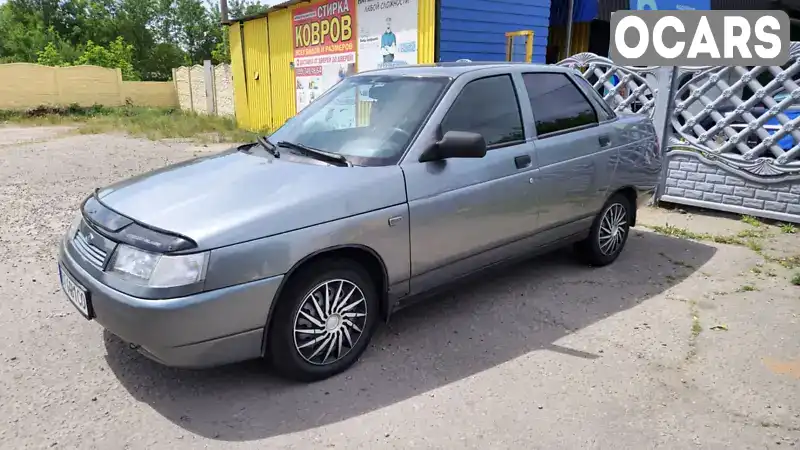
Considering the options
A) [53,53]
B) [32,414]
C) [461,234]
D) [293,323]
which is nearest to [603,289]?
[461,234]

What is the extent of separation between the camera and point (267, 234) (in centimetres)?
273

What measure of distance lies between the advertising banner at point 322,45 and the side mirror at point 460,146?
8044mm

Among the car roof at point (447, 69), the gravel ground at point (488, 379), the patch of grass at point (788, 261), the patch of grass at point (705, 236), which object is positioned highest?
the car roof at point (447, 69)

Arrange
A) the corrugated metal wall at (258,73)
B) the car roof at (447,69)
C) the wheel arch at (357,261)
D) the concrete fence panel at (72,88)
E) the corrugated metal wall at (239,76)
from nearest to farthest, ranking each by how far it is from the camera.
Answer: the wheel arch at (357,261) < the car roof at (447,69) < the corrugated metal wall at (258,73) < the corrugated metal wall at (239,76) < the concrete fence panel at (72,88)

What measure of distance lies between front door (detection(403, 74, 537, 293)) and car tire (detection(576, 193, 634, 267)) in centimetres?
95

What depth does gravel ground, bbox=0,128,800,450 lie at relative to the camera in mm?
2699

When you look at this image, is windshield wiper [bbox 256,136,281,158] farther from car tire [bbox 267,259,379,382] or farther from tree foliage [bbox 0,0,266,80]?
tree foliage [bbox 0,0,266,80]

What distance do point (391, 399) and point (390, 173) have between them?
1.27 m

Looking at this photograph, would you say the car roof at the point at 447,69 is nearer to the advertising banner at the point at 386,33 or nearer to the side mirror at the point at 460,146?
the side mirror at the point at 460,146

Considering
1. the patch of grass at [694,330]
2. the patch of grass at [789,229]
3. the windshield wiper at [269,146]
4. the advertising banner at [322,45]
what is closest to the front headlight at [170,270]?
the windshield wiper at [269,146]

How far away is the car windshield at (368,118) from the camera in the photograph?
11.2 feet

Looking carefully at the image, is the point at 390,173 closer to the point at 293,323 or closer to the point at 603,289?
the point at 293,323

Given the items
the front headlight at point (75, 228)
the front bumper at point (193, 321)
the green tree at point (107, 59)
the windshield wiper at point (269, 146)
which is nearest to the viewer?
the front bumper at point (193, 321)

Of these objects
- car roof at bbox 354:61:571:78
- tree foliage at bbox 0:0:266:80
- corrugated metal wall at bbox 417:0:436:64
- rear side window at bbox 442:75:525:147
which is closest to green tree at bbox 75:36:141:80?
tree foliage at bbox 0:0:266:80
